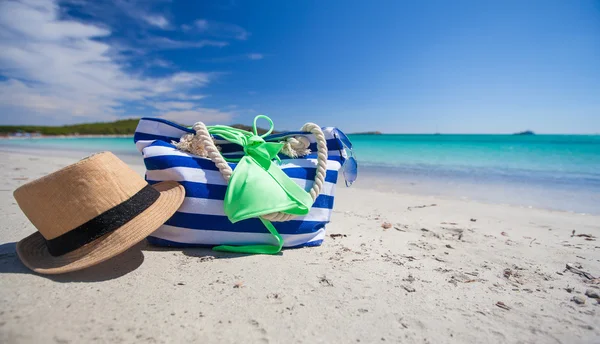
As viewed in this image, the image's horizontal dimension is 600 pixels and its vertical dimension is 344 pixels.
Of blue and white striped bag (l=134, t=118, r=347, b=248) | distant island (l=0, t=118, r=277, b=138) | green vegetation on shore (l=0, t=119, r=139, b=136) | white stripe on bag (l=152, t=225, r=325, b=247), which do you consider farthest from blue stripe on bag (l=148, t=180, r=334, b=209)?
green vegetation on shore (l=0, t=119, r=139, b=136)

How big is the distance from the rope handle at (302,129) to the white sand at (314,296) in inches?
11.8

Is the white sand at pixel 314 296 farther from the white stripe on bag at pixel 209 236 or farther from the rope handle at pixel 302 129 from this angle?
the rope handle at pixel 302 129

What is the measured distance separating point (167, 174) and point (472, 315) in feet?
6.07

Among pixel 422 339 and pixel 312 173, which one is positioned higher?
pixel 312 173

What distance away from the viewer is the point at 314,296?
1.48 meters

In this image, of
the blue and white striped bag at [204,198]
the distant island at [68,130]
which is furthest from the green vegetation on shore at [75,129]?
the blue and white striped bag at [204,198]

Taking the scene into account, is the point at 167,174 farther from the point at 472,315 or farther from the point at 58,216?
the point at 472,315

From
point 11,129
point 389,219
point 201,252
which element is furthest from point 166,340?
point 11,129

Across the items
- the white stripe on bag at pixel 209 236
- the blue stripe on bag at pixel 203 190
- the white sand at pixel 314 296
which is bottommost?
the white sand at pixel 314 296

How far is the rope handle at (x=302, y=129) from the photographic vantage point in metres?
1.85

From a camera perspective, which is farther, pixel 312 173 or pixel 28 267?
pixel 312 173

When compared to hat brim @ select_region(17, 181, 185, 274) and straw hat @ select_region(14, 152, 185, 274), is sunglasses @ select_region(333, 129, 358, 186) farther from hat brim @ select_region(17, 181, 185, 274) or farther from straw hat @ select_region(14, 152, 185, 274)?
straw hat @ select_region(14, 152, 185, 274)

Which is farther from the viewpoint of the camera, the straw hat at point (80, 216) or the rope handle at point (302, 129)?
the rope handle at point (302, 129)

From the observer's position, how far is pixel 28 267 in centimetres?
145
